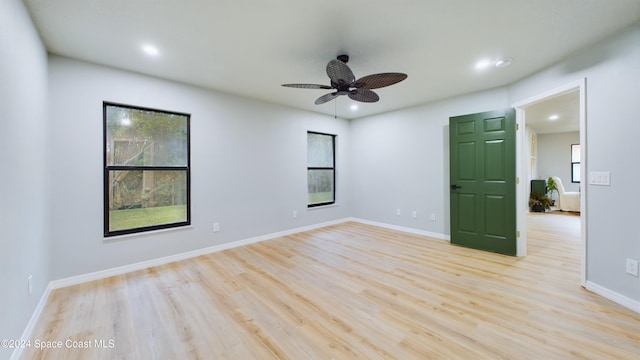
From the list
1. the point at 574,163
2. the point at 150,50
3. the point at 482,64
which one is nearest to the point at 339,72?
the point at 482,64

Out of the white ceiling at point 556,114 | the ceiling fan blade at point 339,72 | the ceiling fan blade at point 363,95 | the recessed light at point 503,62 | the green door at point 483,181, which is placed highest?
the white ceiling at point 556,114

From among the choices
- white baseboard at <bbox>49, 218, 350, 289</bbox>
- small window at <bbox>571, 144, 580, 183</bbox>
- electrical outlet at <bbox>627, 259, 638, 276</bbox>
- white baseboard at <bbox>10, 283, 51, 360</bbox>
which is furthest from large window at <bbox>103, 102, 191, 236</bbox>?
small window at <bbox>571, 144, 580, 183</bbox>

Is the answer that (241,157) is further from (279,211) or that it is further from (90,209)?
(90,209)

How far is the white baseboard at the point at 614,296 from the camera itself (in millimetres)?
2059

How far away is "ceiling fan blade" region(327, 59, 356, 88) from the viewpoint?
2219 mm

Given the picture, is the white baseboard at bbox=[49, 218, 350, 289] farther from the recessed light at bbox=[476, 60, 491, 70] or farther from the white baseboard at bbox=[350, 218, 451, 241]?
the recessed light at bbox=[476, 60, 491, 70]

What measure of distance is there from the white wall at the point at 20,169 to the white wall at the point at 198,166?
9.8 inches

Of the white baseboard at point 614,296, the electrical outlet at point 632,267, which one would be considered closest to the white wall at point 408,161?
the white baseboard at point 614,296

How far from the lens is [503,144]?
3.43 metres

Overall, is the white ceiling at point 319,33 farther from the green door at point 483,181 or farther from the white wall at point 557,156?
the white wall at point 557,156

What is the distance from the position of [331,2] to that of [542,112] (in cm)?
609

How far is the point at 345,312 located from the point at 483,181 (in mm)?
2963

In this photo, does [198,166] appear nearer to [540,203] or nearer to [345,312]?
[345,312]

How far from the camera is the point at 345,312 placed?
6.83 feet
